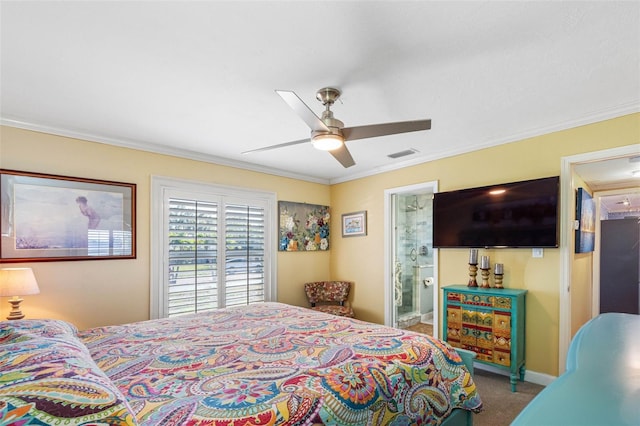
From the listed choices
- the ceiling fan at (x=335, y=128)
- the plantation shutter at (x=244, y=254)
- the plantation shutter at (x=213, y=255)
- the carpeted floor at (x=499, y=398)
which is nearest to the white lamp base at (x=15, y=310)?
the plantation shutter at (x=213, y=255)

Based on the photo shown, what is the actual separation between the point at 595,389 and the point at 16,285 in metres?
3.48

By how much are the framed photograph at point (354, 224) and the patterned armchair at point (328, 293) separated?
77 centimetres

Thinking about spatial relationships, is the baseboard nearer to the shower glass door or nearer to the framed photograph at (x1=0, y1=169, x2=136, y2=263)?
the shower glass door

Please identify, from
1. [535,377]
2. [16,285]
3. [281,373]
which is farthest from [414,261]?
[16,285]

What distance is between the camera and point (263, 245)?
15.2 feet

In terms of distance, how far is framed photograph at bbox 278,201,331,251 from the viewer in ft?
16.0

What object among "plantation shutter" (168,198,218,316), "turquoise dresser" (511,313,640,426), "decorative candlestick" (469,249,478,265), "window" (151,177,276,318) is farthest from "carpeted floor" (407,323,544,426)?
"plantation shutter" (168,198,218,316)

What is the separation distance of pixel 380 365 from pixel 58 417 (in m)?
1.30

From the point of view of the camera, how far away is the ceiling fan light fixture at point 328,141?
2.22 meters

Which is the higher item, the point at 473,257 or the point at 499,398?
the point at 473,257

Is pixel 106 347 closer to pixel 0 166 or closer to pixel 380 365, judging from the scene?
pixel 380 365

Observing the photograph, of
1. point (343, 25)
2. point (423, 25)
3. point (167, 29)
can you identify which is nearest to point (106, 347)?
point (167, 29)

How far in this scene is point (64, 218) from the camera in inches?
121

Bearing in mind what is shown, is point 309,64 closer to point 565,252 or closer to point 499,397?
point 565,252
